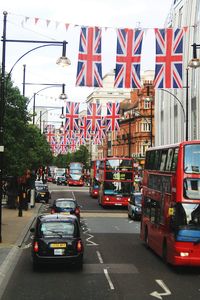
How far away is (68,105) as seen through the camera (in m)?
49.2

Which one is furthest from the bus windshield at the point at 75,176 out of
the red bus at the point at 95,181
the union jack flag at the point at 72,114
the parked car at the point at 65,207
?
the parked car at the point at 65,207

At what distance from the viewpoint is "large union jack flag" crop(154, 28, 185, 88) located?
2492cm

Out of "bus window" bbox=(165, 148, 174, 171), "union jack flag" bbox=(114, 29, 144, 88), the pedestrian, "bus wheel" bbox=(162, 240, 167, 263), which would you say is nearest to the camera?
"bus window" bbox=(165, 148, 174, 171)

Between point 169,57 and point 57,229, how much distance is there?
1202cm

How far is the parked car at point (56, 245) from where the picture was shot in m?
16.2

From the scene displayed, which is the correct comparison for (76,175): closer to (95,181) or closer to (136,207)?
(95,181)

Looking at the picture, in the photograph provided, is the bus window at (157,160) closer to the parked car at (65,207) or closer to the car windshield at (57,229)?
the car windshield at (57,229)

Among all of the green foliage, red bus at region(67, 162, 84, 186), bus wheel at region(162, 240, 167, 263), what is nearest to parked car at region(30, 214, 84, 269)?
bus wheel at region(162, 240, 167, 263)

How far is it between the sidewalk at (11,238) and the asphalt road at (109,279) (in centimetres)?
27

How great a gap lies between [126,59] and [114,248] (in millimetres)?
8496

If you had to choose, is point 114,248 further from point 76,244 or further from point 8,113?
point 8,113

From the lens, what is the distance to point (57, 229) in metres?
16.9

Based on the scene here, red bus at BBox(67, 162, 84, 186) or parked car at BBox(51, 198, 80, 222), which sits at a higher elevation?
red bus at BBox(67, 162, 84, 186)

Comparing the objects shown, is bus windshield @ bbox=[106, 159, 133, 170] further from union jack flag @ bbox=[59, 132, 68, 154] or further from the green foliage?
union jack flag @ bbox=[59, 132, 68, 154]
